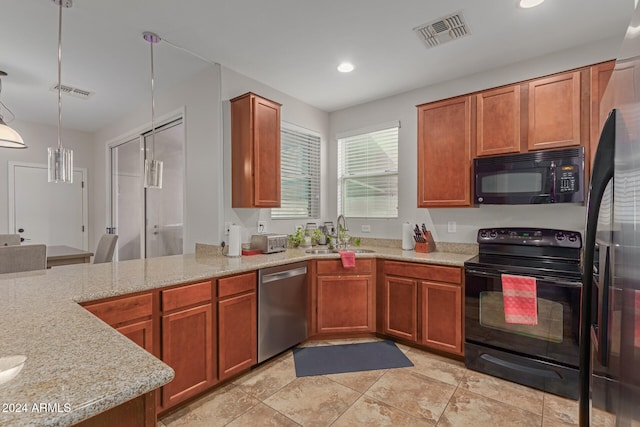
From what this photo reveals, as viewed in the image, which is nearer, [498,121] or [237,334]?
[237,334]

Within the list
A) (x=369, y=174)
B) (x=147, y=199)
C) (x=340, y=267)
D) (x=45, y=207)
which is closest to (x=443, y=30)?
(x=369, y=174)

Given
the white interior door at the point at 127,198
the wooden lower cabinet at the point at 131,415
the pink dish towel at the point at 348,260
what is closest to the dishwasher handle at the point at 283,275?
the pink dish towel at the point at 348,260

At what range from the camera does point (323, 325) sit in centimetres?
305

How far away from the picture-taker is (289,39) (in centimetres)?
250

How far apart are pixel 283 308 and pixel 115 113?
3850 millimetres

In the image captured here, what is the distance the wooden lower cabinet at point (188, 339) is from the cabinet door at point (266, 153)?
1.11 m

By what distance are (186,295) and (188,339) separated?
30cm

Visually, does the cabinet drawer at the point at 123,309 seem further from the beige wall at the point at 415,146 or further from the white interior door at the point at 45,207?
the white interior door at the point at 45,207

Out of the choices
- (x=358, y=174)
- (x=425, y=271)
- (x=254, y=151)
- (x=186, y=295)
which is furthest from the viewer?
(x=358, y=174)

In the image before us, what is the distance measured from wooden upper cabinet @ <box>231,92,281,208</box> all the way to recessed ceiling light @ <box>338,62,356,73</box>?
0.73 metres

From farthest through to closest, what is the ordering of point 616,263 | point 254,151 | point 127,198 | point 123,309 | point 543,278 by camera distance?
point 127,198 < point 254,151 < point 543,278 < point 123,309 < point 616,263

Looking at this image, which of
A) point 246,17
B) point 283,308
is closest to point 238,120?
point 246,17

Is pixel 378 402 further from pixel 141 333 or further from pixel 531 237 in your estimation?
pixel 531 237

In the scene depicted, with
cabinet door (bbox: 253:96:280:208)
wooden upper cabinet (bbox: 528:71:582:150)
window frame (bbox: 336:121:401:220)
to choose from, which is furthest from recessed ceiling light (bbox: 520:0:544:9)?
cabinet door (bbox: 253:96:280:208)
